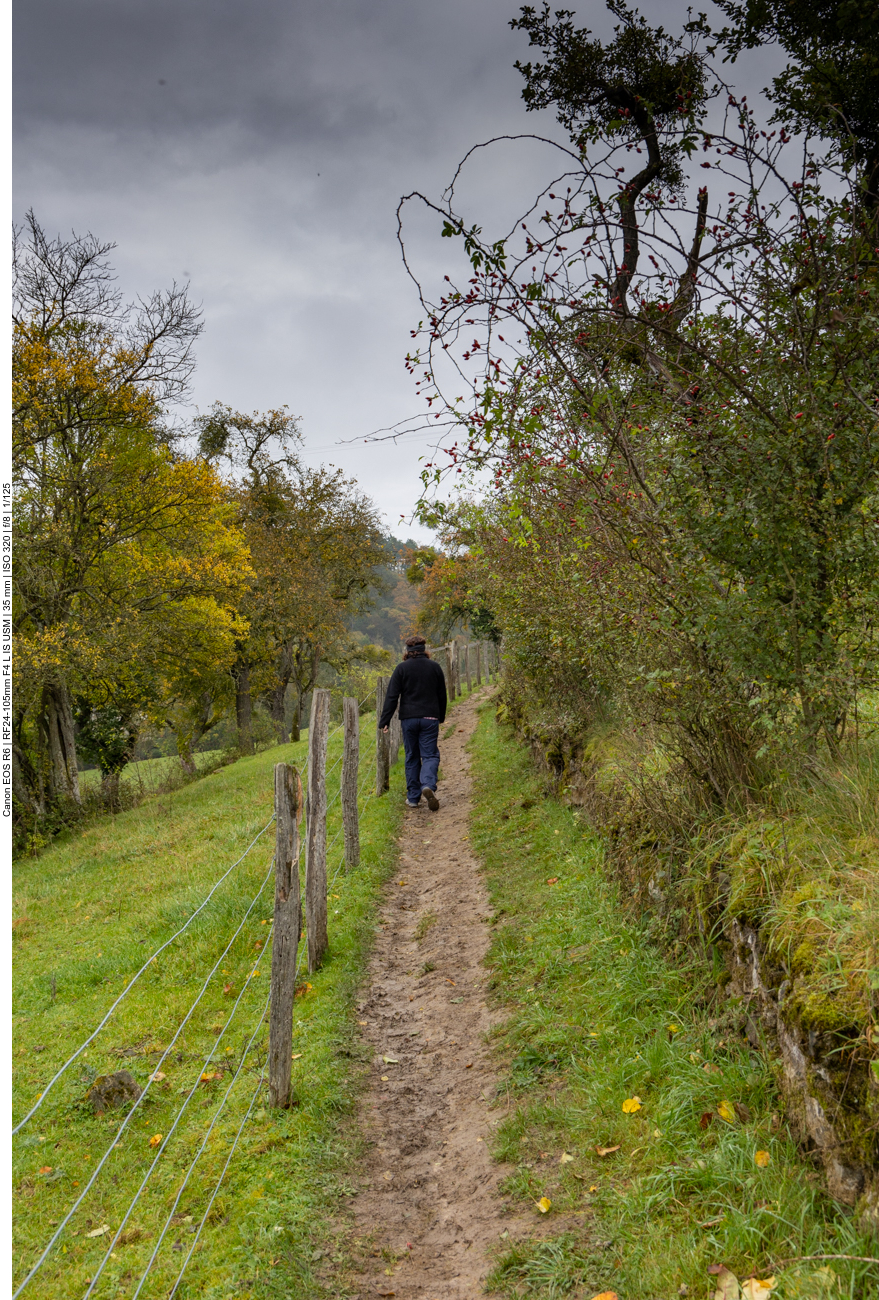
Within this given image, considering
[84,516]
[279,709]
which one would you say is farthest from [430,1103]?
[279,709]

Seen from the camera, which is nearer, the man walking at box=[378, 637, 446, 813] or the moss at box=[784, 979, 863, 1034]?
the moss at box=[784, 979, 863, 1034]

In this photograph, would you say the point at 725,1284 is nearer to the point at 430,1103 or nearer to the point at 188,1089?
the point at 430,1103

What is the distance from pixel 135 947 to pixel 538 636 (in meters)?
6.03

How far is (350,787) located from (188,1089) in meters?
4.23

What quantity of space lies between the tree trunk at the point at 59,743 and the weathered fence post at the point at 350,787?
12095 mm

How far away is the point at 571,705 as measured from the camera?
31.7ft

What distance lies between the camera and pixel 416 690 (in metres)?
11.2

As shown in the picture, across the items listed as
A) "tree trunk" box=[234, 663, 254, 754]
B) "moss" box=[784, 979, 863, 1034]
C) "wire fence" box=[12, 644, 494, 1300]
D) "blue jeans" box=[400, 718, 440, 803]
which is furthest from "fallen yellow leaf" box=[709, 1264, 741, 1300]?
"tree trunk" box=[234, 663, 254, 754]

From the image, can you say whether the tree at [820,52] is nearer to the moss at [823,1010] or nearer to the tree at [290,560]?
the moss at [823,1010]

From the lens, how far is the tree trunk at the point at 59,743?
734 inches

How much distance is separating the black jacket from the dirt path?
317 centimetres

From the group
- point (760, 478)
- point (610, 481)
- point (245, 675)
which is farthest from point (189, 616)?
point (760, 478)

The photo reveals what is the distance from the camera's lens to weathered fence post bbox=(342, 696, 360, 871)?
8719 millimetres

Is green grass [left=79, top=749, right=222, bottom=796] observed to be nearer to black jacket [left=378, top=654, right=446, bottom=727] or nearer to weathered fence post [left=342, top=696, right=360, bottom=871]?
black jacket [left=378, top=654, right=446, bottom=727]
